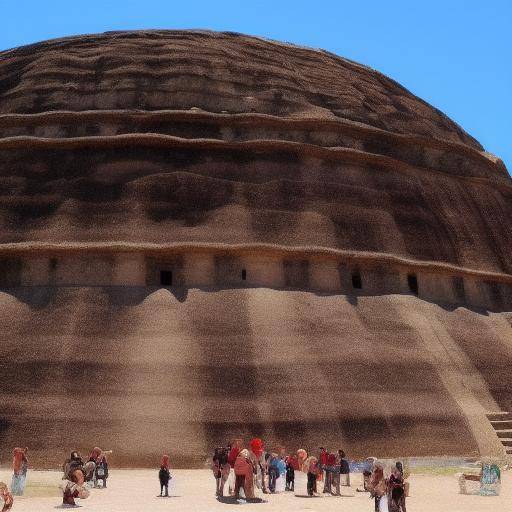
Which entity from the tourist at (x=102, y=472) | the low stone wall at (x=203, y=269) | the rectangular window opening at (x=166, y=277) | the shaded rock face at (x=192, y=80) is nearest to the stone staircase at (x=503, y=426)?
the low stone wall at (x=203, y=269)

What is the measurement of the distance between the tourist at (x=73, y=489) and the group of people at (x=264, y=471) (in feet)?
8.56

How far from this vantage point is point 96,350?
76.8 feet

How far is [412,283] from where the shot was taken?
28.2 m

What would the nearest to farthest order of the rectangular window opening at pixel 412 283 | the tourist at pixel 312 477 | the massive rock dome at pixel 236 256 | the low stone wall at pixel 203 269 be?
the tourist at pixel 312 477 → the massive rock dome at pixel 236 256 → the low stone wall at pixel 203 269 → the rectangular window opening at pixel 412 283

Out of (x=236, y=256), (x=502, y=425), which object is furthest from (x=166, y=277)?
(x=502, y=425)

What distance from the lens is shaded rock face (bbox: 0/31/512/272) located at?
26.9m

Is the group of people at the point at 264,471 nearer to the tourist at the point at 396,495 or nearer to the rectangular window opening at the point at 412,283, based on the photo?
the tourist at the point at 396,495

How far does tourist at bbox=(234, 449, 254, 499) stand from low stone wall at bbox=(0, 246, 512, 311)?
992cm

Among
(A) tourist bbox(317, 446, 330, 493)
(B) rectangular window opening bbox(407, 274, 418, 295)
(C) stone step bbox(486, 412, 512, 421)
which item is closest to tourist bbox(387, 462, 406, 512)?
(A) tourist bbox(317, 446, 330, 493)

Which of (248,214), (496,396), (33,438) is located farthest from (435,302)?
(33,438)

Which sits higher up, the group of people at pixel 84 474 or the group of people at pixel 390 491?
the group of people at pixel 84 474

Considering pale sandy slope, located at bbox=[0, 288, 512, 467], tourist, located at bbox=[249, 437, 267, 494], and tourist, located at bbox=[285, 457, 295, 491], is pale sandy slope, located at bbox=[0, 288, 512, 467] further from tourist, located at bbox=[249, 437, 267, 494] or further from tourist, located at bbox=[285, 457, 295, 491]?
tourist, located at bbox=[285, 457, 295, 491]

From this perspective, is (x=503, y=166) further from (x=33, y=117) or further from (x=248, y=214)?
(x=33, y=117)

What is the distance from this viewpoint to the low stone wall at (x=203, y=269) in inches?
1014
